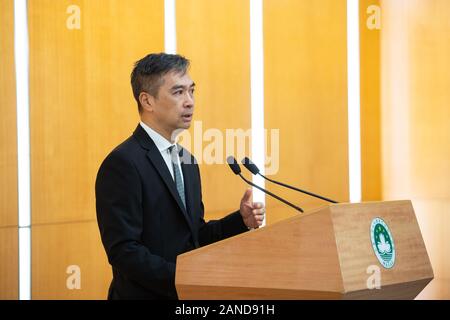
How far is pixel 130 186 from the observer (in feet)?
8.72

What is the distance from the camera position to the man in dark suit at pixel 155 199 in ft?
8.42

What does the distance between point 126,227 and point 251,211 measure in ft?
1.57

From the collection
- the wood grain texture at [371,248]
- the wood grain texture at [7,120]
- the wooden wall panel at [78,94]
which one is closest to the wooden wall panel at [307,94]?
the wooden wall panel at [78,94]

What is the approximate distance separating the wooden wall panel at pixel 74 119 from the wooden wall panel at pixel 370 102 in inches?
99.9

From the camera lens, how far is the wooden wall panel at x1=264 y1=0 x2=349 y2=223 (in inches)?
222

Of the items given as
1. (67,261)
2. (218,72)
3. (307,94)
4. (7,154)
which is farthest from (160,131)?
(307,94)

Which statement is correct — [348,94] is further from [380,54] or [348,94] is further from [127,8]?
[127,8]

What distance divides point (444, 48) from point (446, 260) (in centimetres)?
167

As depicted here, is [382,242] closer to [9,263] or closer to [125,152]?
[125,152]

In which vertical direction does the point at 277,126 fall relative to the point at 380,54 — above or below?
below
